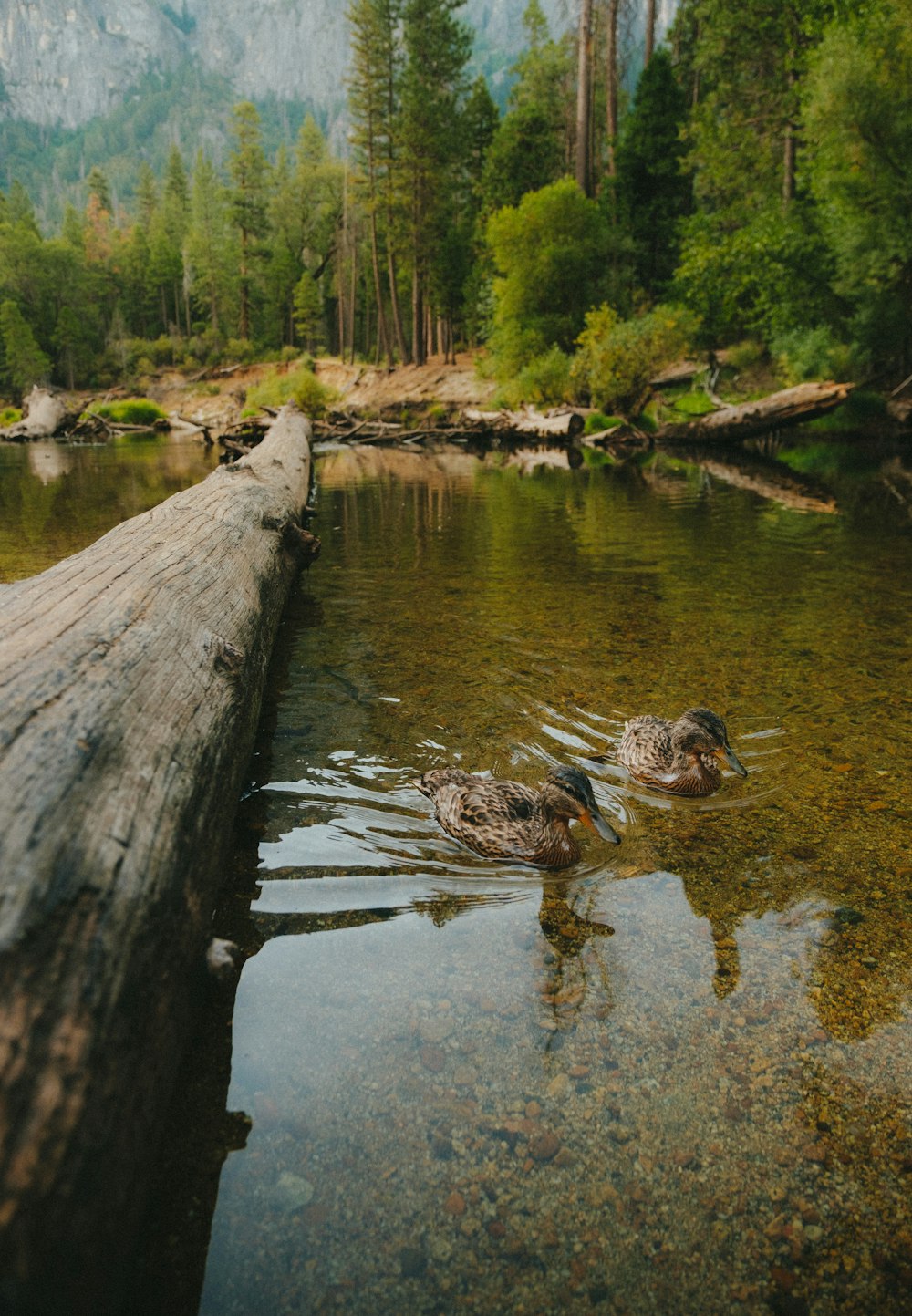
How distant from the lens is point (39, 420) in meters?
40.4

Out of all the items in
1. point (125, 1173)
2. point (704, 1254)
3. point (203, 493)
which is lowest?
point (704, 1254)

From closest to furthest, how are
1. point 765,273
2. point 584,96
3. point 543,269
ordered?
point 765,273 < point 543,269 < point 584,96

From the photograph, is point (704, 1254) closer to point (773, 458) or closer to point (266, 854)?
point (266, 854)

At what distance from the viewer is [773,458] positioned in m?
24.5

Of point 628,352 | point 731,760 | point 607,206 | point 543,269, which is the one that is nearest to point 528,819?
point 731,760

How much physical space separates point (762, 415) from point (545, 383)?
10336mm

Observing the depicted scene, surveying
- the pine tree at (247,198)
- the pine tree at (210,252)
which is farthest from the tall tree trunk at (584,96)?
the pine tree at (210,252)

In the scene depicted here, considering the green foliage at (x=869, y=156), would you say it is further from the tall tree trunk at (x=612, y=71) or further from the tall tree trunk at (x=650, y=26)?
the tall tree trunk at (x=650, y=26)

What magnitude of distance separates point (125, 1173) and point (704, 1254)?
1386 mm

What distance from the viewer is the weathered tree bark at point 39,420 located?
3903cm

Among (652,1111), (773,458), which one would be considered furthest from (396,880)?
(773,458)

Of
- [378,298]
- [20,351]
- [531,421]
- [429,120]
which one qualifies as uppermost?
[429,120]

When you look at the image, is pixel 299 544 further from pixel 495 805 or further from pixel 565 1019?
pixel 565 1019

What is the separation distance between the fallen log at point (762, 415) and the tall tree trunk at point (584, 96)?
57.3 ft
